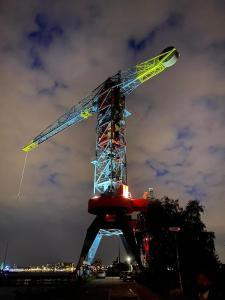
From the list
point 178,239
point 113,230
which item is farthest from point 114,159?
point 178,239

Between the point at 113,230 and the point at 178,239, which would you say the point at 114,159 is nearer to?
the point at 113,230

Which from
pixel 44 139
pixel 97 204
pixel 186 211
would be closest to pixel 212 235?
pixel 186 211

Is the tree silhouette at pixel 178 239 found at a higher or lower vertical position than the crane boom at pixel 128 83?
lower

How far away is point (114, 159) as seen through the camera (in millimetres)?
73438

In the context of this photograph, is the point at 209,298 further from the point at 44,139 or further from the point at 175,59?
the point at 44,139

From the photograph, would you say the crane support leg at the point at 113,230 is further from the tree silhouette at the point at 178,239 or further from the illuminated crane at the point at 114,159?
the tree silhouette at the point at 178,239

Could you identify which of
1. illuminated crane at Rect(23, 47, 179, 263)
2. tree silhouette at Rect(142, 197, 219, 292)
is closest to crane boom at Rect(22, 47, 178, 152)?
illuminated crane at Rect(23, 47, 179, 263)

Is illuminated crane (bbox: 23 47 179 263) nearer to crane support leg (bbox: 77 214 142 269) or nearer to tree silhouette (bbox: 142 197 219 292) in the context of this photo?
crane support leg (bbox: 77 214 142 269)

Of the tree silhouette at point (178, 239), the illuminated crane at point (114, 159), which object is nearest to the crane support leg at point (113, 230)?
the illuminated crane at point (114, 159)

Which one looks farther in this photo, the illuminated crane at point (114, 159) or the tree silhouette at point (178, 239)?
the illuminated crane at point (114, 159)

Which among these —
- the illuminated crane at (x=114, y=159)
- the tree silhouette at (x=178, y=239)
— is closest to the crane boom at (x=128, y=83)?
the illuminated crane at (x=114, y=159)

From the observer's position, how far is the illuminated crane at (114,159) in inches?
2793

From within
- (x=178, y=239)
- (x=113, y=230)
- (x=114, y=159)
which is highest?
(x=114, y=159)

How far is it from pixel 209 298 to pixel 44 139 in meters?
88.5
